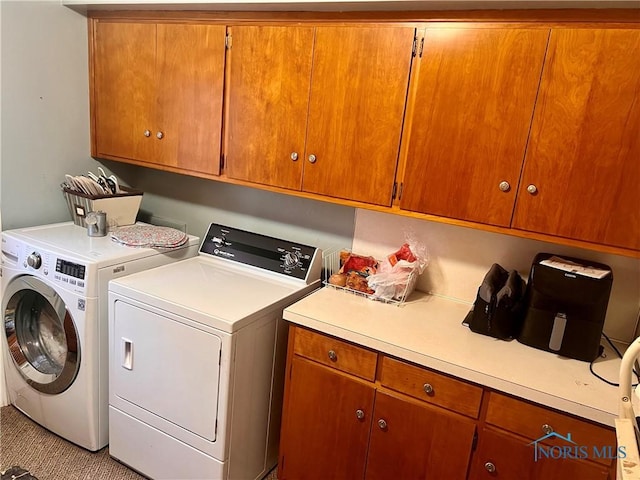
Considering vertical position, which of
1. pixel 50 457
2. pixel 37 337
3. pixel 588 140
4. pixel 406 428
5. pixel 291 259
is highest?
pixel 588 140

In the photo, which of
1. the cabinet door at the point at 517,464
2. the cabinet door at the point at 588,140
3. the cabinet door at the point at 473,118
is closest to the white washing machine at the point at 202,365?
the cabinet door at the point at 473,118

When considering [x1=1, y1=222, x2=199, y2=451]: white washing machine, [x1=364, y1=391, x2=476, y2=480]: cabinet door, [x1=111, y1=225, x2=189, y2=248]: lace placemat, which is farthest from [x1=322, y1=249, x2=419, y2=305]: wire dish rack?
[x1=1, y1=222, x2=199, y2=451]: white washing machine

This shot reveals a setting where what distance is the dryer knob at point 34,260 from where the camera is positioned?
2.08 metres

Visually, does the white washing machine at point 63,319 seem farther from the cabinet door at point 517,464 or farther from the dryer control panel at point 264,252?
the cabinet door at point 517,464

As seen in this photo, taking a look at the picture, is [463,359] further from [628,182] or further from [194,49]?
[194,49]

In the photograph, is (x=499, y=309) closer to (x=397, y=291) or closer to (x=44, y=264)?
(x=397, y=291)

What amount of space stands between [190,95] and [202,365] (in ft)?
4.03

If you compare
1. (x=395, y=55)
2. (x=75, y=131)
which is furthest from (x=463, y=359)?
(x=75, y=131)

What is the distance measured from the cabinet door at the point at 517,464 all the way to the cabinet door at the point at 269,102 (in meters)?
1.22

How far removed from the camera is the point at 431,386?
1.58m

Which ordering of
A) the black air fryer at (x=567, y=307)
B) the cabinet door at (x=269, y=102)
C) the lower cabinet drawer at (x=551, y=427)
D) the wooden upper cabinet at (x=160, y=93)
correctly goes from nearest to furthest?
the lower cabinet drawer at (x=551, y=427) → the black air fryer at (x=567, y=307) → the cabinet door at (x=269, y=102) → the wooden upper cabinet at (x=160, y=93)

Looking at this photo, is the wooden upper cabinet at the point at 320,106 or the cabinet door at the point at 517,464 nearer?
the cabinet door at the point at 517,464

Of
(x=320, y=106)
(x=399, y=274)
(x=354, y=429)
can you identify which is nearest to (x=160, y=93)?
(x=320, y=106)

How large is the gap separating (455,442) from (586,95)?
1.20 meters
